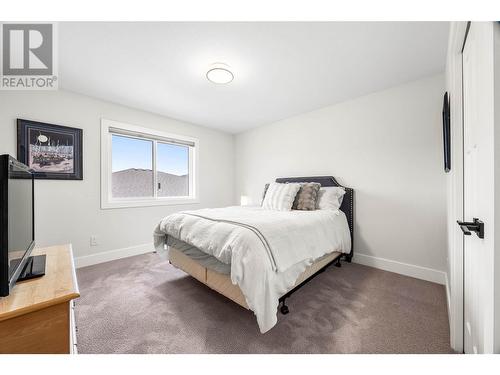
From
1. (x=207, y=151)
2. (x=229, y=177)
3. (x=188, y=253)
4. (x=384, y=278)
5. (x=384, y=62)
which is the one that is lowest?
(x=384, y=278)

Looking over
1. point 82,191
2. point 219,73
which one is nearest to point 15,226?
point 219,73

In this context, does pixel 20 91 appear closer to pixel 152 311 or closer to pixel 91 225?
pixel 91 225

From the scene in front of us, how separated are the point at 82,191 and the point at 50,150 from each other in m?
0.58

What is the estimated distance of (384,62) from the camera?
76.5 inches

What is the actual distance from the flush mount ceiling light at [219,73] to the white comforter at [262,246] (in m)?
1.45

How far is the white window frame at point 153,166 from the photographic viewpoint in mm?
2762

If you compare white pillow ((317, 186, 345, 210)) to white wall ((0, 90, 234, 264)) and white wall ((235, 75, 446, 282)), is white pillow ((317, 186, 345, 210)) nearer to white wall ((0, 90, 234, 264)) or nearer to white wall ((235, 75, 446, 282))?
white wall ((235, 75, 446, 282))

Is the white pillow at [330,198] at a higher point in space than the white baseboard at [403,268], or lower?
higher

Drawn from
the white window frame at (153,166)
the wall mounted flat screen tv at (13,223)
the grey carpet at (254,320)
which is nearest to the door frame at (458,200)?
the grey carpet at (254,320)

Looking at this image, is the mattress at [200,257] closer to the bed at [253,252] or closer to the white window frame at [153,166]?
the bed at [253,252]

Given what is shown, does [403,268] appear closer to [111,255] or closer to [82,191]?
[111,255]

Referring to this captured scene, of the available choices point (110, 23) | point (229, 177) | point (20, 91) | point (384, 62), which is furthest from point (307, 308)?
point (20, 91)

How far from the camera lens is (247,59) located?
1886 millimetres
